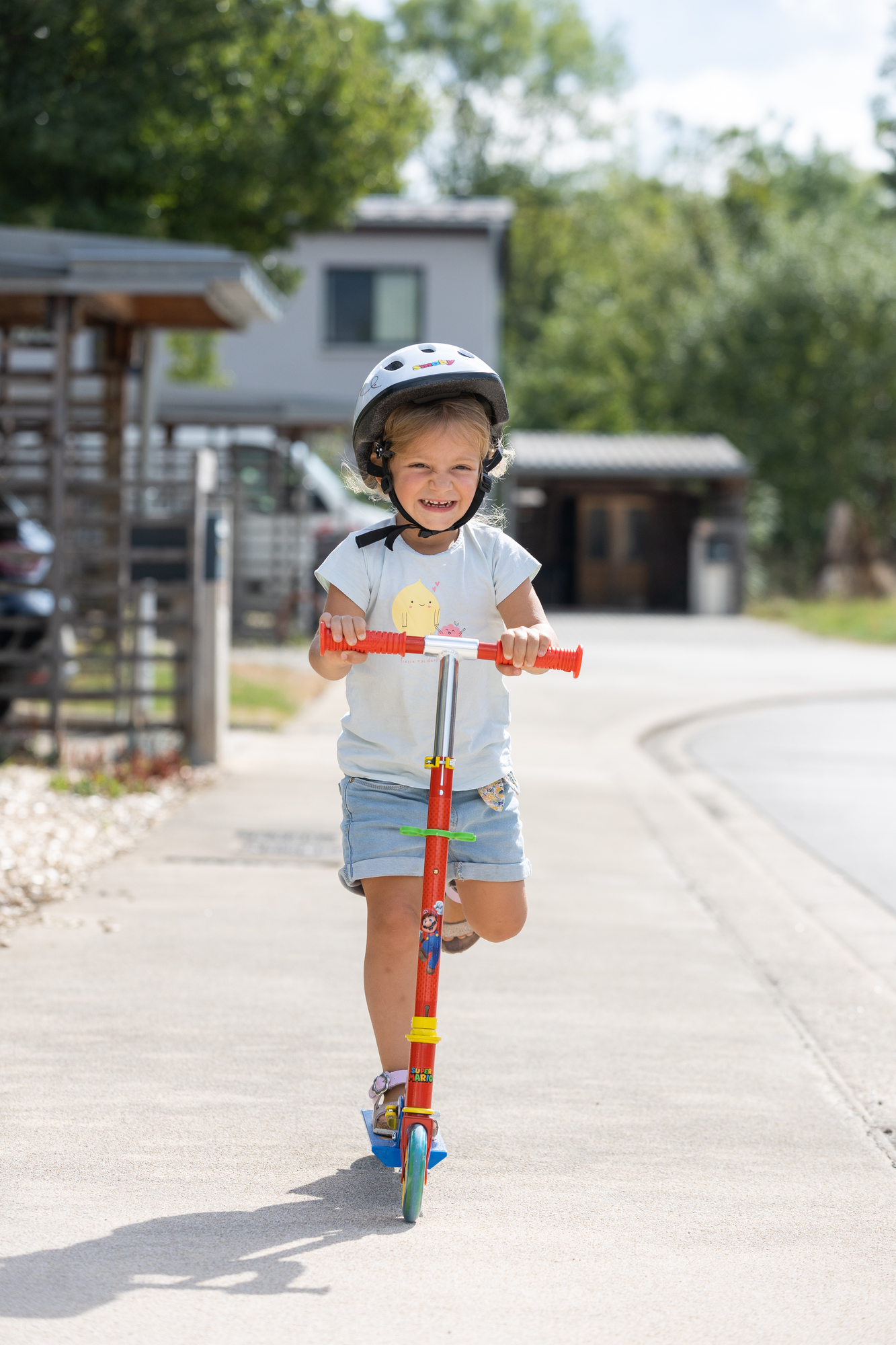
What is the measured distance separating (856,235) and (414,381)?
1543 inches

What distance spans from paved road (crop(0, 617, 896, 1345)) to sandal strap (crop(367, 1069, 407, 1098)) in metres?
0.17

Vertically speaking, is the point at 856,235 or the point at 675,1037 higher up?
the point at 856,235

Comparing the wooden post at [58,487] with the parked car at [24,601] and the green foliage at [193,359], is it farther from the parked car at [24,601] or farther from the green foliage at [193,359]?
the green foliage at [193,359]

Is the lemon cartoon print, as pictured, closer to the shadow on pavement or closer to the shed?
the shadow on pavement

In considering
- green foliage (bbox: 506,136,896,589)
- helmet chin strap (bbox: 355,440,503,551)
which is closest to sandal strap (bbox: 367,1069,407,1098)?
helmet chin strap (bbox: 355,440,503,551)

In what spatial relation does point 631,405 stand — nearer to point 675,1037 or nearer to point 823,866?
point 823,866

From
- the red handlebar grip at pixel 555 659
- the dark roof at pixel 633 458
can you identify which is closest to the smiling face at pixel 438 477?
the red handlebar grip at pixel 555 659

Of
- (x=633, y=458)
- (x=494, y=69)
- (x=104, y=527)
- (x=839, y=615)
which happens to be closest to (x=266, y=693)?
(x=104, y=527)

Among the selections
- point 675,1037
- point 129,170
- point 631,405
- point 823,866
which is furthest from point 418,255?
point 675,1037

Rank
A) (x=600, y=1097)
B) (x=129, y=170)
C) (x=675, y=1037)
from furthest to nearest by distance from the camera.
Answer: (x=129, y=170), (x=675, y=1037), (x=600, y=1097)

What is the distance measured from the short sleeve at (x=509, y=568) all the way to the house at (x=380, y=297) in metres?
25.7

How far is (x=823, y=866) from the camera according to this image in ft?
25.2

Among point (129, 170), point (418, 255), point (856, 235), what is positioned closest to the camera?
point (129, 170)

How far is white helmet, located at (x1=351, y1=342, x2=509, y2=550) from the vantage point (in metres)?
3.50
